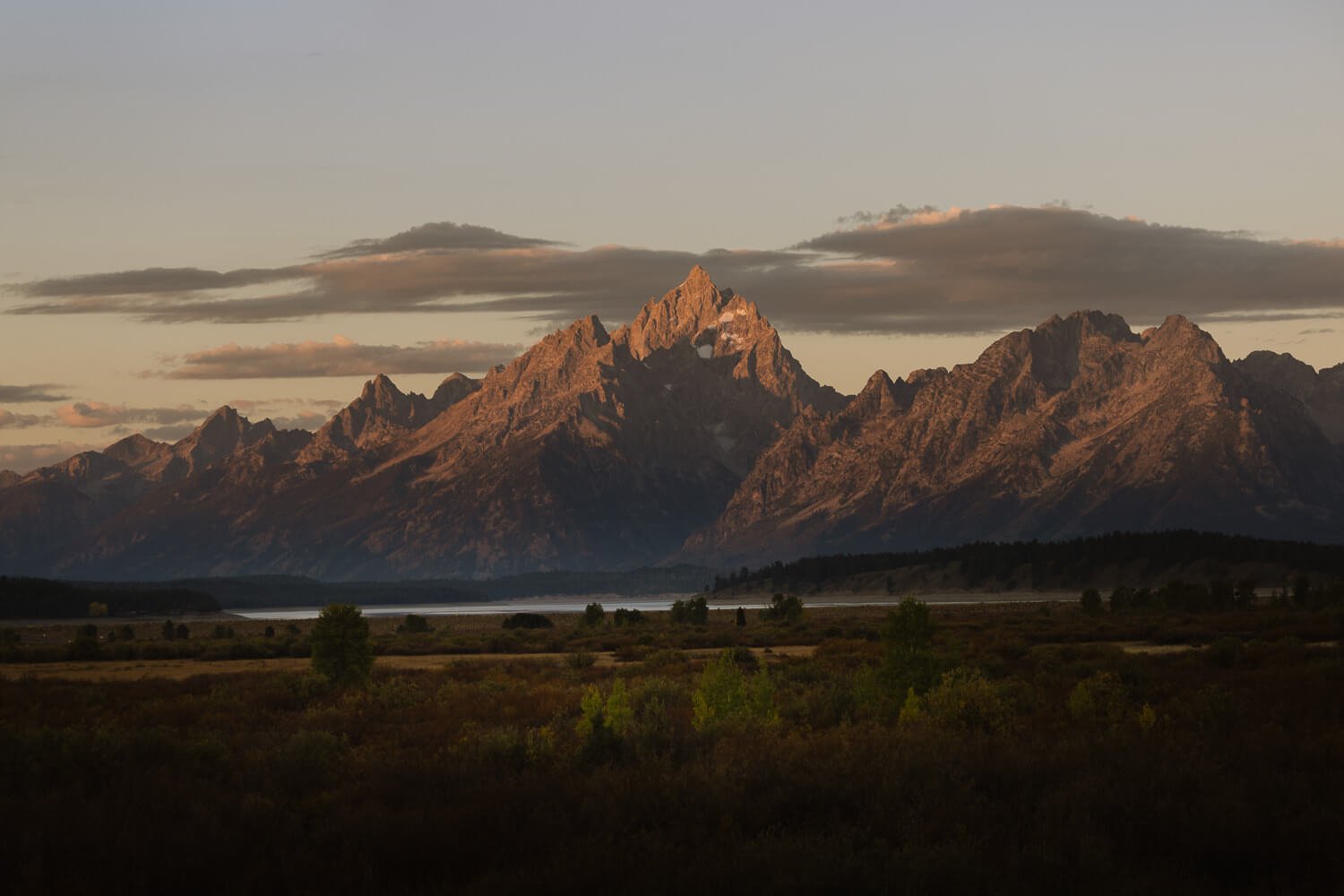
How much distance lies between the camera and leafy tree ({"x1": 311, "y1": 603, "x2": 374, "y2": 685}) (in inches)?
2271

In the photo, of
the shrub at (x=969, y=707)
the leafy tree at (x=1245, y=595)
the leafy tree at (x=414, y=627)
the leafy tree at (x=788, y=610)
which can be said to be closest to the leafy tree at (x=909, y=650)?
the shrub at (x=969, y=707)

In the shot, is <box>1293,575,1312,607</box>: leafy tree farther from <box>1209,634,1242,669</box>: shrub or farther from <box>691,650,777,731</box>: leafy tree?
<box>691,650,777,731</box>: leafy tree

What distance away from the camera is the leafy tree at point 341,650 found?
57.7 m

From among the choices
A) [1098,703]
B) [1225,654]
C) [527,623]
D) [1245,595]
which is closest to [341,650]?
[1098,703]

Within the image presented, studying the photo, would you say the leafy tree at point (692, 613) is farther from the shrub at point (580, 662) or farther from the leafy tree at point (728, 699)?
the leafy tree at point (728, 699)

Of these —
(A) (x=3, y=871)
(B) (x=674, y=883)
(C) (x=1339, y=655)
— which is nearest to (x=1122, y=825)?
(B) (x=674, y=883)

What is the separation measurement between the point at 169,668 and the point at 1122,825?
7151 centimetres

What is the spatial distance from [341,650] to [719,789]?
37.3 metres

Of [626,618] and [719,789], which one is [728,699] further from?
[626,618]

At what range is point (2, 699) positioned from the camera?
4912 centimetres

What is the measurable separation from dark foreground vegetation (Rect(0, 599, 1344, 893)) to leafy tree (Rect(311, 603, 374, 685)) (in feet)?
37.5

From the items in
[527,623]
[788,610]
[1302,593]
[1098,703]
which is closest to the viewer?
[1098,703]

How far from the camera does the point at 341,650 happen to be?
191ft

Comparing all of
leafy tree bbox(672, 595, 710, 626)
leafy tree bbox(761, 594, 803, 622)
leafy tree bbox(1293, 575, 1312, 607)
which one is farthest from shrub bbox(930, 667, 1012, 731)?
leafy tree bbox(672, 595, 710, 626)
